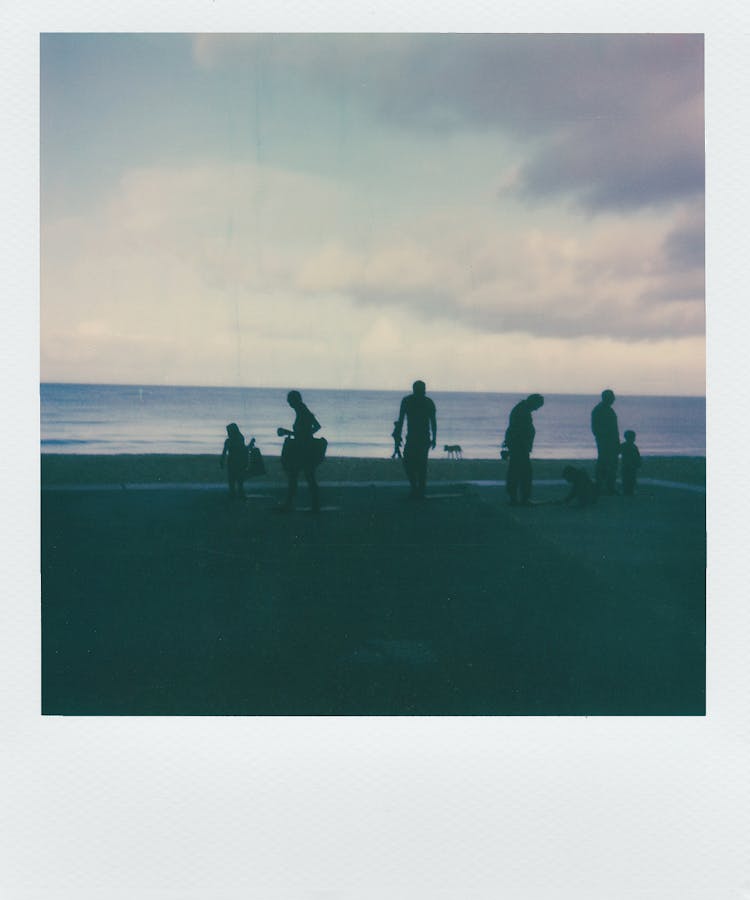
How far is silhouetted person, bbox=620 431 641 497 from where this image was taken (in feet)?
45.1

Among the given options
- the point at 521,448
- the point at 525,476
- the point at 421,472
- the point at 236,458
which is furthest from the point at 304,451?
the point at 525,476

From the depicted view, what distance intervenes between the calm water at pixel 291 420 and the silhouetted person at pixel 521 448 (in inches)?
763

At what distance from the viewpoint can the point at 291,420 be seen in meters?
61.2

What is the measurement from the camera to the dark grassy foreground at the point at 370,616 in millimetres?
5328

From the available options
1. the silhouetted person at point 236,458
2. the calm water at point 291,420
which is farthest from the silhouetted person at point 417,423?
the calm water at point 291,420

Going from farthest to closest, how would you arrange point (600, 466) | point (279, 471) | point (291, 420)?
point (291, 420), point (279, 471), point (600, 466)

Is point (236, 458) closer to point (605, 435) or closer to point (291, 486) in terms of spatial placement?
point (291, 486)

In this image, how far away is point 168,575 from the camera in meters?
7.98

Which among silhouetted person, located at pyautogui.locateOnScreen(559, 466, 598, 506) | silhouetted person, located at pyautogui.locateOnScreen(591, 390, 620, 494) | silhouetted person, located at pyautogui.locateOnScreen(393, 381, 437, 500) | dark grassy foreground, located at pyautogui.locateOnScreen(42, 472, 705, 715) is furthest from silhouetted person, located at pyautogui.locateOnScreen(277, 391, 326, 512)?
silhouetted person, located at pyautogui.locateOnScreen(591, 390, 620, 494)

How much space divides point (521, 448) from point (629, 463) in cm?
215
